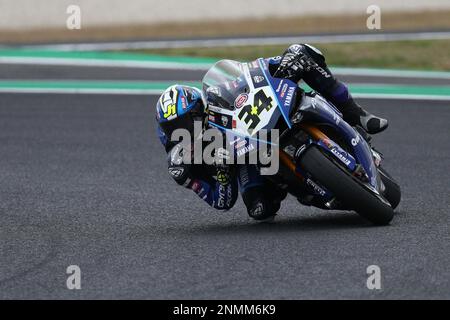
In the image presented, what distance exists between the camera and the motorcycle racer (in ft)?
23.5

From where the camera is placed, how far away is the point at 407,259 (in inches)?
240

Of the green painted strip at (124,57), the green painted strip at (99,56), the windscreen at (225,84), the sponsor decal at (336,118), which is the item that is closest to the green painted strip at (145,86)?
the green painted strip at (124,57)

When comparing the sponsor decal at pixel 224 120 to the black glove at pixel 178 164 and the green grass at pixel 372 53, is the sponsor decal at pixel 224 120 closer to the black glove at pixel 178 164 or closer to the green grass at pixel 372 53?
the black glove at pixel 178 164

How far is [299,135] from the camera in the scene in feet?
23.0

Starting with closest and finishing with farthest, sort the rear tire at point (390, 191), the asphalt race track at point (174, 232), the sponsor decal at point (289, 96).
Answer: the asphalt race track at point (174, 232) < the sponsor decal at point (289, 96) < the rear tire at point (390, 191)

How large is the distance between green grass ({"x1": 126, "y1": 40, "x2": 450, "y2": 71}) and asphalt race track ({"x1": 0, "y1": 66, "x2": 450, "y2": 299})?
20.4 feet

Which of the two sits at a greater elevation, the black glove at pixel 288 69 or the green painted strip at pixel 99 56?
the green painted strip at pixel 99 56

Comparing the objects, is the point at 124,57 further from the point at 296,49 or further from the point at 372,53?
the point at 296,49

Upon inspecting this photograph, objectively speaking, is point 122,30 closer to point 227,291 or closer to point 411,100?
point 411,100

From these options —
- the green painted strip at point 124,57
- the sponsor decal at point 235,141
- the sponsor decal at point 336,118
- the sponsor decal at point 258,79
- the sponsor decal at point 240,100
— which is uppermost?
the green painted strip at point 124,57

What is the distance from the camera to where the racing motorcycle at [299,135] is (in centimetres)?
683

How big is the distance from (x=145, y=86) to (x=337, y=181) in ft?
32.9

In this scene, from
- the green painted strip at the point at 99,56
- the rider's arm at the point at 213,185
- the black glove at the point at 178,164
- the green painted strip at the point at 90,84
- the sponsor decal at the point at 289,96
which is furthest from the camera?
the green painted strip at the point at 99,56
